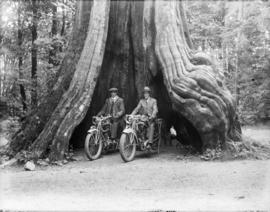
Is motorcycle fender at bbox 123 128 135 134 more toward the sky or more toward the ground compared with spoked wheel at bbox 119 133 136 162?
more toward the sky

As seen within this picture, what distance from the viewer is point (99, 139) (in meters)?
9.82

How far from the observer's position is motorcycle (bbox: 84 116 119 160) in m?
9.43

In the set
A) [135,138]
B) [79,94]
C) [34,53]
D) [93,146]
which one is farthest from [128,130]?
[34,53]

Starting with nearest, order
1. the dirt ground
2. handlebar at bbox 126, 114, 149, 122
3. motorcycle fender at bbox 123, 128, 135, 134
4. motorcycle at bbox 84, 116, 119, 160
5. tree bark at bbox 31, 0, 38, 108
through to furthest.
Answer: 1. the dirt ground
2. motorcycle fender at bbox 123, 128, 135, 134
3. motorcycle at bbox 84, 116, 119, 160
4. handlebar at bbox 126, 114, 149, 122
5. tree bark at bbox 31, 0, 38, 108

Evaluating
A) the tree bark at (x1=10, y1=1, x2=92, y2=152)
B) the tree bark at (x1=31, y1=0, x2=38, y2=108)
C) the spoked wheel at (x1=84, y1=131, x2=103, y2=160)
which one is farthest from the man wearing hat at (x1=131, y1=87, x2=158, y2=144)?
the tree bark at (x1=31, y1=0, x2=38, y2=108)

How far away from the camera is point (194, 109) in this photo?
368 inches

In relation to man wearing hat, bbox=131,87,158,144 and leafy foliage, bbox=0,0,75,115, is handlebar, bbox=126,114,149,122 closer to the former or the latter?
man wearing hat, bbox=131,87,158,144

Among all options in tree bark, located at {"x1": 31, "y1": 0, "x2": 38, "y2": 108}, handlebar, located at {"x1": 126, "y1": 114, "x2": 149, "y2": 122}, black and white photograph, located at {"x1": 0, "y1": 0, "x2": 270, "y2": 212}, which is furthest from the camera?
tree bark, located at {"x1": 31, "y1": 0, "x2": 38, "y2": 108}

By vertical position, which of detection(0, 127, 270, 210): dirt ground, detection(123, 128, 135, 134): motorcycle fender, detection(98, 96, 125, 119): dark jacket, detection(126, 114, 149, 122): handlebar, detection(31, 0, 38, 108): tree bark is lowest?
detection(0, 127, 270, 210): dirt ground

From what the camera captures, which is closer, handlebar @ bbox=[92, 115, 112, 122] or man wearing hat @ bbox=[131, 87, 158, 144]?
handlebar @ bbox=[92, 115, 112, 122]

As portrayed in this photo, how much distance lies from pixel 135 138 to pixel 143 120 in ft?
1.81

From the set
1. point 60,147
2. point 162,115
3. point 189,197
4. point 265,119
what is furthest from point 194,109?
point 265,119

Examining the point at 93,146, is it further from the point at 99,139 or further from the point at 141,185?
the point at 141,185

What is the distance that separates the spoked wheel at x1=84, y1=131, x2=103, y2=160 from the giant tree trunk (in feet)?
1.56
